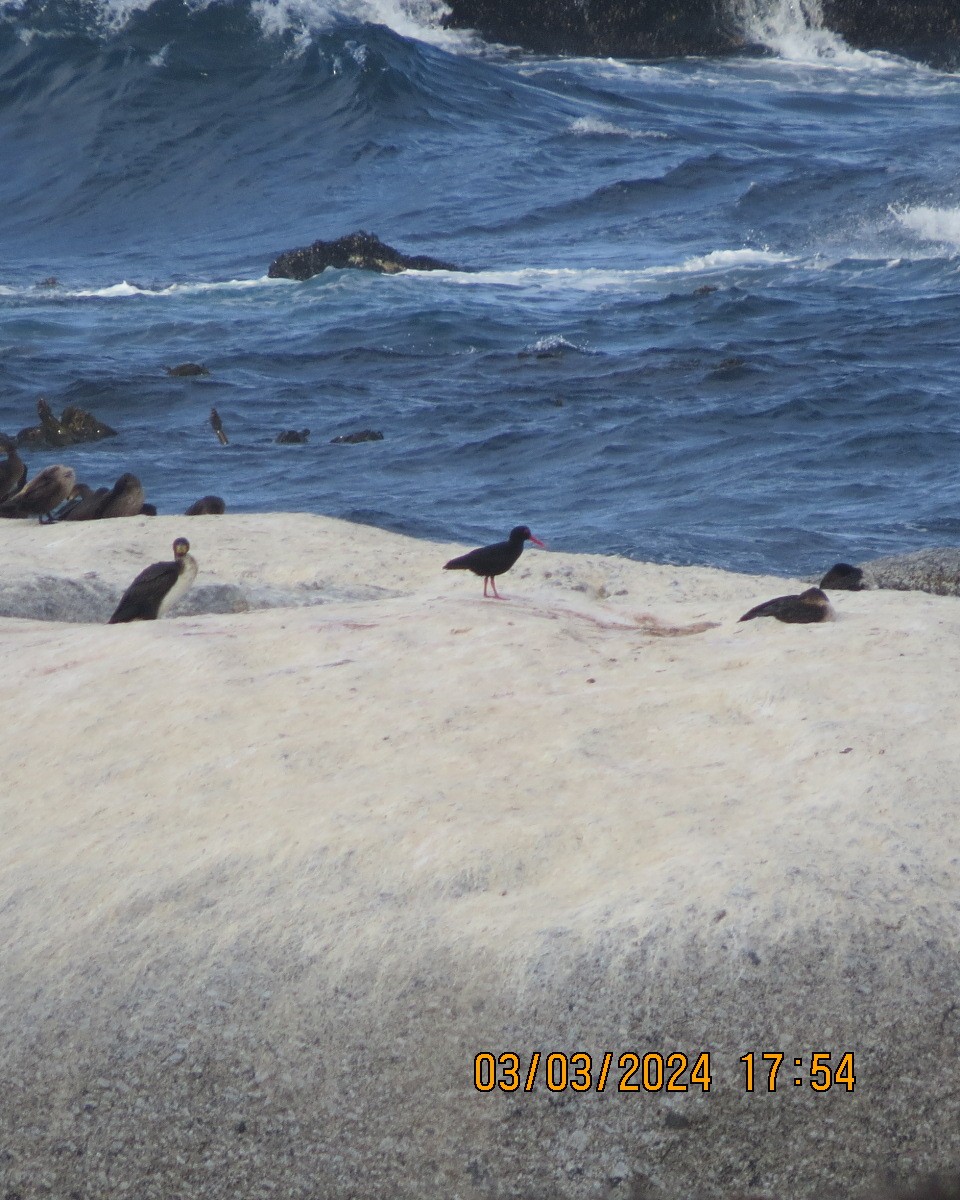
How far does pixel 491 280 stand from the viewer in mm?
27078

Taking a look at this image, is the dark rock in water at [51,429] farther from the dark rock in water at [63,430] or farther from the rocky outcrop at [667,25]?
the rocky outcrop at [667,25]

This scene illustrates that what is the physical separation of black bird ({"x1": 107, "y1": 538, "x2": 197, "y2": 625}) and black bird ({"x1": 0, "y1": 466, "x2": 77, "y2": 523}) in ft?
11.2

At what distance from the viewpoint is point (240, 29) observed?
4600 cm

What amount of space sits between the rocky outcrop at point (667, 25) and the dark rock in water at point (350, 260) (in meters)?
31.3

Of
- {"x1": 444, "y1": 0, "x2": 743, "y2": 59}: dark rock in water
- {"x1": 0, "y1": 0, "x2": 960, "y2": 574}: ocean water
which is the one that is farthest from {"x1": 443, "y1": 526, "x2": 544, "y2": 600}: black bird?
{"x1": 444, "y1": 0, "x2": 743, "y2": 59}: dark rock in water

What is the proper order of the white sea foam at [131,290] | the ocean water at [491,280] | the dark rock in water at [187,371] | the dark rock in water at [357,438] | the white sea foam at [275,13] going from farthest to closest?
the white sea foam at [275,13], the white sea foam at [131,290], the dark rock in water at [187,371], the dark rock in water at [357,438], the ocean water at [491,280]

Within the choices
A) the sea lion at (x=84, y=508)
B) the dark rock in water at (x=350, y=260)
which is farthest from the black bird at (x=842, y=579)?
the dark rock in water at (x=350, y=260)

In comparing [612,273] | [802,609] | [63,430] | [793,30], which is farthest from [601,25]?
[802,609]

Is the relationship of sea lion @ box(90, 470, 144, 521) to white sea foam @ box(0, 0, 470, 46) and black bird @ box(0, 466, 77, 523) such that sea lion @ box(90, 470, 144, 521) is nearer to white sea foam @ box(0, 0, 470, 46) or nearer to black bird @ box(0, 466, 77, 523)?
black bird @ box(0, 466, 77, 523)

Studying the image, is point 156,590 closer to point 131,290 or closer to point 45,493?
point 45,493

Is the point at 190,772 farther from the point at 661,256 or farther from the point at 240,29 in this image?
the point at 240,29

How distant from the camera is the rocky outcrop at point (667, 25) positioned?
56.8 metres

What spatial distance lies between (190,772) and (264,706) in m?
0.48

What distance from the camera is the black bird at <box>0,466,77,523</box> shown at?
10641 millimetres
